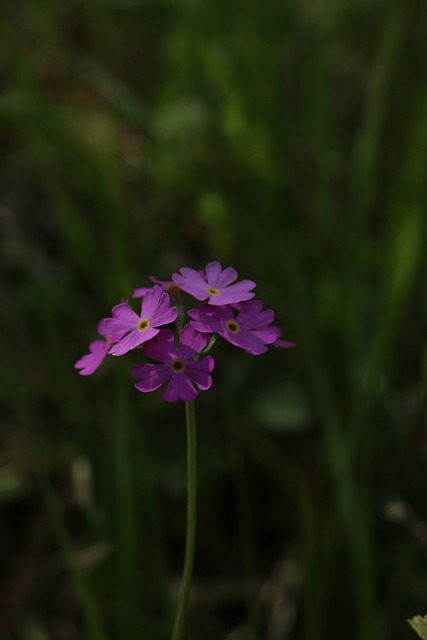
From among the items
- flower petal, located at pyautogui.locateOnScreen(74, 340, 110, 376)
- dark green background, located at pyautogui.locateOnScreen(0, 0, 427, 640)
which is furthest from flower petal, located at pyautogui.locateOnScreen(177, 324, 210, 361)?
dark green background, located at pyautogui.locateOnScreen(0, 0, 427, 640)

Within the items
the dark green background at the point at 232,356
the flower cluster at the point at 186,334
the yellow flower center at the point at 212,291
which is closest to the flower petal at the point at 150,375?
the flower cluster at the point at 186,334

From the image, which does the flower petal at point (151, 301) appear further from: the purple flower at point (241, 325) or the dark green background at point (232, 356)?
the dark green background at point (232, 356)

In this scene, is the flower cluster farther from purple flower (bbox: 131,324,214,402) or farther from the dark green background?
the dark green background

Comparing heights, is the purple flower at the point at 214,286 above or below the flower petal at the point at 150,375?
above

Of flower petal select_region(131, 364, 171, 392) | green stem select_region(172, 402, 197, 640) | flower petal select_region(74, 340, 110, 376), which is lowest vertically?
green stem select_region(172, 402, 197, 640)

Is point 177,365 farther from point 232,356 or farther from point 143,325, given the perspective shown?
point 232,356

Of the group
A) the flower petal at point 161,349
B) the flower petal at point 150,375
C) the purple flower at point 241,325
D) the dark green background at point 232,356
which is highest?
the purple flower at point 241,325

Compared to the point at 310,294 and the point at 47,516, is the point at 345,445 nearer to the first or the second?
the point at 310,294
